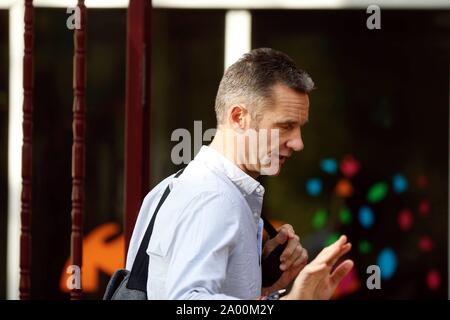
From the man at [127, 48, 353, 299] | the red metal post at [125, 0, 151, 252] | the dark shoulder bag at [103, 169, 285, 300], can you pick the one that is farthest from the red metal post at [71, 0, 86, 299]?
the dark shoulder bag at [103, 169, 285, 300]

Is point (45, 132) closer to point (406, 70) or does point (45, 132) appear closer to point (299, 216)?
point (299, 216)

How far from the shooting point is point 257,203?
278 cm

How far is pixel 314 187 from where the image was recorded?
5.77m

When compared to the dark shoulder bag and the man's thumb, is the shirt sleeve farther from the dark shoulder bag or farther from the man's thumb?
the man's thumb

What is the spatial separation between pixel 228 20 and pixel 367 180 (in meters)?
1.12

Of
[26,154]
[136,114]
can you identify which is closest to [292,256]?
[136,114]

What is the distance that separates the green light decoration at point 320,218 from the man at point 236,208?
276 centimetres

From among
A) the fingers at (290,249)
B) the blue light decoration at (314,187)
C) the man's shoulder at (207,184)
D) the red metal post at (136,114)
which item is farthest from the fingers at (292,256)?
the blue light decoration at (314,187)

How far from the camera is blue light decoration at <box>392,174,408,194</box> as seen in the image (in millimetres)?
5766

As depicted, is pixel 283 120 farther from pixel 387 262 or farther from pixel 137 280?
pixel 387 262

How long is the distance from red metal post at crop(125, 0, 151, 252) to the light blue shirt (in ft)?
2.90

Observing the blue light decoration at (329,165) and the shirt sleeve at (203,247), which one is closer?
A: the shirt sleeve at (203,247)

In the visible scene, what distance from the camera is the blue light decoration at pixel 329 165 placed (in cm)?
576

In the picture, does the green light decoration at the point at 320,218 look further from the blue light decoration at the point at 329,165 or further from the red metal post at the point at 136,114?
the red metal post at the point at 136,114
